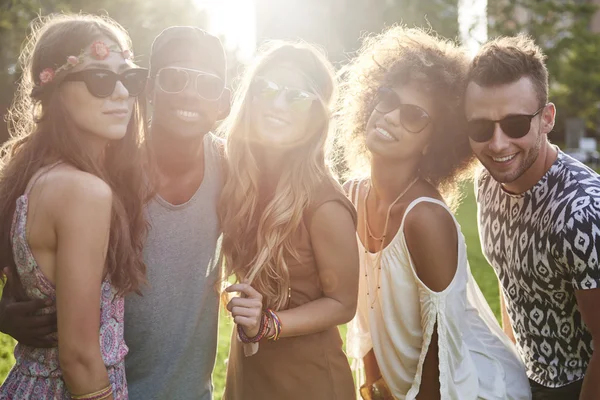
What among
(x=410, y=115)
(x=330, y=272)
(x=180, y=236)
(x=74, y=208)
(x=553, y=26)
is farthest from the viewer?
(x=553, y=26)

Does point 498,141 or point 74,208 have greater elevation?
point 498,141

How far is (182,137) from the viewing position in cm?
327

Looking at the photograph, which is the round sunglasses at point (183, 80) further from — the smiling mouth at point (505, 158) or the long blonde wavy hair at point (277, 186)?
the smiling mouth at point (505, 158)

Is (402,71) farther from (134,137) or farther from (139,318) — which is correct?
(139,318)

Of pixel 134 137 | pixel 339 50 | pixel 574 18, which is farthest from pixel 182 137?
Result: pixel 574 18

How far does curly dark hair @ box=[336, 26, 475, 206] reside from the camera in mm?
3625

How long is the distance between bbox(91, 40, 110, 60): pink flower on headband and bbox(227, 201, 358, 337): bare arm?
4.17 ft

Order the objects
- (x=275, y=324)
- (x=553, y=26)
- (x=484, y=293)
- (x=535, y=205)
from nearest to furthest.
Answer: (x=275, y=324)
(x=535, y=205)
(x=484, y=293)
(x=553, y=26)

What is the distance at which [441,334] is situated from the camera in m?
3.23

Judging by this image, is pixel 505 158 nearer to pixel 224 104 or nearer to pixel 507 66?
pixel 507 66

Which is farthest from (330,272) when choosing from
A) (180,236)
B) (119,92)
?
(119,92)

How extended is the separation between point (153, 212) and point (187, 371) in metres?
0.90

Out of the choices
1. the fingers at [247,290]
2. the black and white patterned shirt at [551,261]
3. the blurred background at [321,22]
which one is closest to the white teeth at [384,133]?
the black and white patterned shirt at [551,261]

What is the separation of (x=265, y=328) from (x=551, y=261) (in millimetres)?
1614
